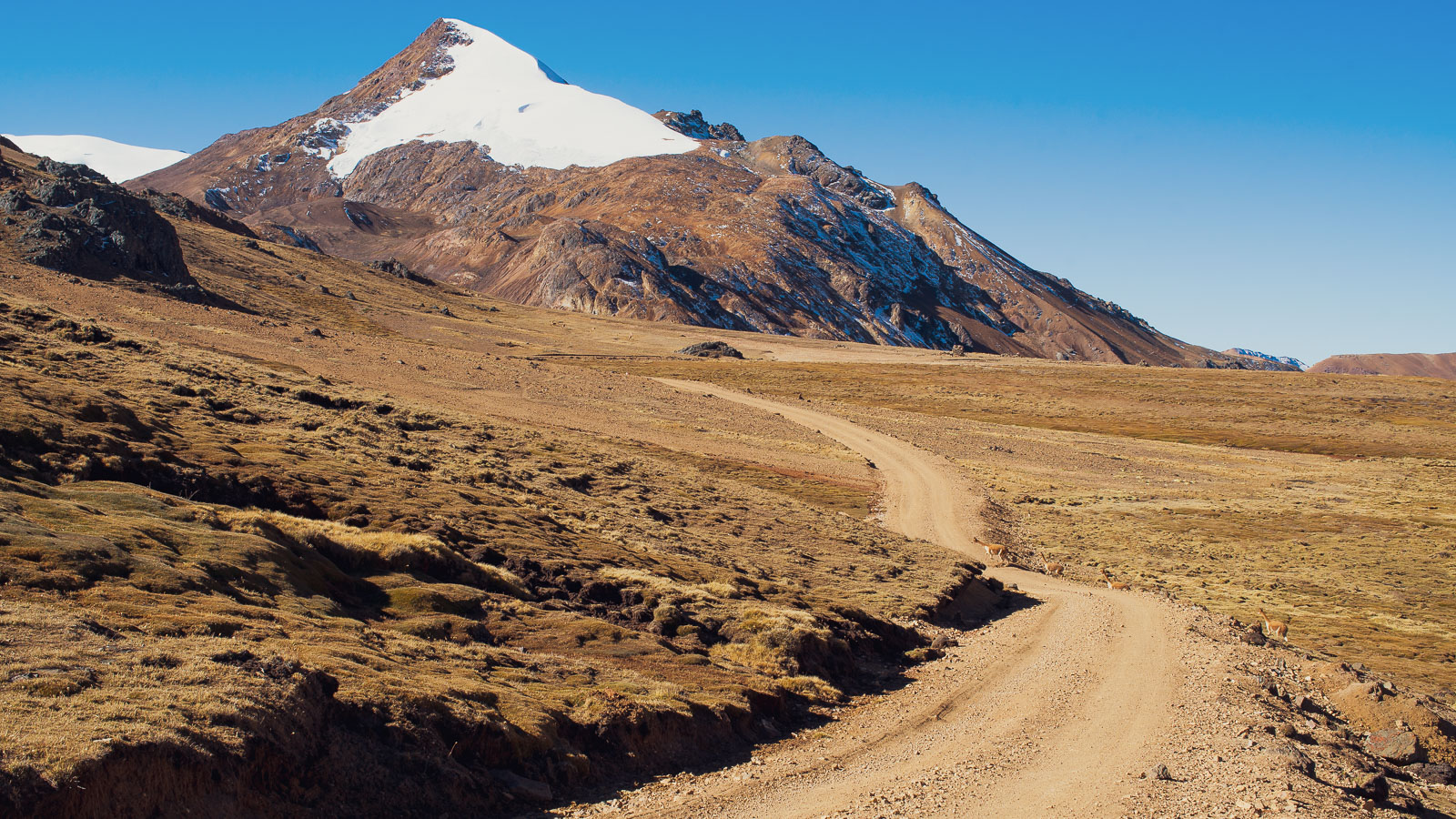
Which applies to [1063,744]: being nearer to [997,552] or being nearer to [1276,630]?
[1276,630]

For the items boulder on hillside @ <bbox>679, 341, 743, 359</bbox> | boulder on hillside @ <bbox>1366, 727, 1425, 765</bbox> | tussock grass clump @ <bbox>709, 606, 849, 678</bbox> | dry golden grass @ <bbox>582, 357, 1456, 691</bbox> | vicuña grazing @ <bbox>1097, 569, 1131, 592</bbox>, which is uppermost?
boulder on hillside @ <bbox>679, 341, 743, 359</bbox>

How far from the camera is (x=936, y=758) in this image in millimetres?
14656

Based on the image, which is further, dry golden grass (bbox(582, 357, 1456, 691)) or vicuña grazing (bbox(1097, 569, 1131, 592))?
dry golden grass (bbox(582, 357, 1456, 691))

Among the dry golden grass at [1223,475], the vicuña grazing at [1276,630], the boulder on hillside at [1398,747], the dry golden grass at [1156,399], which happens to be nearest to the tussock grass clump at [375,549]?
the boulder on hillside at [1398,747]

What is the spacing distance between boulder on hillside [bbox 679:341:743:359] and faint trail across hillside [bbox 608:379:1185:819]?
4162 inches

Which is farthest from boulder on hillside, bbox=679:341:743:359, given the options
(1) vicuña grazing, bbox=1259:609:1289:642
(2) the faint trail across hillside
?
(1) vicuña grazing, bbox=1259:609:1289:642

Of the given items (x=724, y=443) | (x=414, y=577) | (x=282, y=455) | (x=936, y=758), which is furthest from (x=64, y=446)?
(x=724, y=443)

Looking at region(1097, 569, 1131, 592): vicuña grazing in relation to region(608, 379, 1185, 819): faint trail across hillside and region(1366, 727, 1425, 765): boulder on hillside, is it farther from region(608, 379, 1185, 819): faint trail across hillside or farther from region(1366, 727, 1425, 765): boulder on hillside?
region(1366, 727, 1425, 765): boulder on hillside

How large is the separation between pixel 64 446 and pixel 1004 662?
23.2m

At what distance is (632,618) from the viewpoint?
2047 centimetres

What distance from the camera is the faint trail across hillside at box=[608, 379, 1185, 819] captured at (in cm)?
1270

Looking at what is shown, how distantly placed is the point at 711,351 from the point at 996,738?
11883 cm

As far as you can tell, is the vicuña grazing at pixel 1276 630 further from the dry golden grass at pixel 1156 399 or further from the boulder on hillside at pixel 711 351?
the boulder on hillside at pixel 711 351

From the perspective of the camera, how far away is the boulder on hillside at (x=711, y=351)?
13200cm
